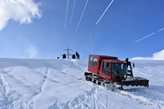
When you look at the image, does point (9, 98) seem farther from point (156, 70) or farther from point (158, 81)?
point (156, 70)

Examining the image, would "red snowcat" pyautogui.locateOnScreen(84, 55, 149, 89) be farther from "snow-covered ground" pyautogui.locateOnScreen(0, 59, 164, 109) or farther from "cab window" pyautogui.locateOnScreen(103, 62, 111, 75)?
"snow-covered ground" pyautogui.locateOnScreen(0, 59, 164, 109)

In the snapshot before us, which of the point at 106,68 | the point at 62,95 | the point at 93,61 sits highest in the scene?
the point at 93,61

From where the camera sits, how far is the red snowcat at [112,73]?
60.5 ft

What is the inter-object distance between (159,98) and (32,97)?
638cm

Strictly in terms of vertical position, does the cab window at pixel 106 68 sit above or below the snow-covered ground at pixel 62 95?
above

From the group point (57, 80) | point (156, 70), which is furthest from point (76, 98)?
point (156, 70)

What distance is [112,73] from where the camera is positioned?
752 inches

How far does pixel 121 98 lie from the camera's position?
50.2 feet

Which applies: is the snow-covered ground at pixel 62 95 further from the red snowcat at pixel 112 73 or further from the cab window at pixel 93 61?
the cab window at pixel 93 61

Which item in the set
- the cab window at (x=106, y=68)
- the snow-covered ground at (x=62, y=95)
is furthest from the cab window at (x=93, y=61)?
the snow-covered ground at (x=62, y=95)

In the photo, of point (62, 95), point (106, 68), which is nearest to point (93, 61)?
point (106, 68)

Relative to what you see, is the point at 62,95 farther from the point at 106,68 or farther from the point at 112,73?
the point at 106,68

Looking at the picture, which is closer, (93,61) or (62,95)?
(62,95)

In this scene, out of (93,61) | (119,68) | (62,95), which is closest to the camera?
(62,95)
